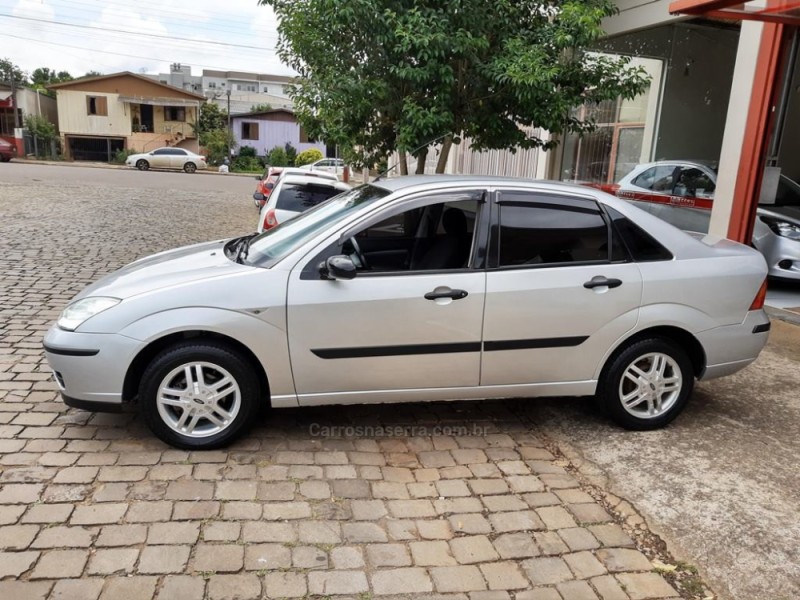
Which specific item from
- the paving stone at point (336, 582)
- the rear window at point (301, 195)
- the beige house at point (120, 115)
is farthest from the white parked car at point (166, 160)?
the paving stone at point (336, 582)

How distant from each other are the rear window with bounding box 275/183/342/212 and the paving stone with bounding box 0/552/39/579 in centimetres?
661

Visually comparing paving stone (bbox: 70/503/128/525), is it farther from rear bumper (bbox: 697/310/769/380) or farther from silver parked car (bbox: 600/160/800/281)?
silver parked car (bbox: 600/160/800/281)

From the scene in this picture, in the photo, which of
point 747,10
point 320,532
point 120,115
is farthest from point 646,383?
point 120,115

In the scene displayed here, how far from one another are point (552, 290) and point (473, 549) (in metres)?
1.67

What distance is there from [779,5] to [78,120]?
51267mm

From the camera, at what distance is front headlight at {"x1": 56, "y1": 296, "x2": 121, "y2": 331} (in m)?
3.82

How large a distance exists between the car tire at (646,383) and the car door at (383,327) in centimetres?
95

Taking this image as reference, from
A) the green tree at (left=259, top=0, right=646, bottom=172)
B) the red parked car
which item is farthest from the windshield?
the red parked car

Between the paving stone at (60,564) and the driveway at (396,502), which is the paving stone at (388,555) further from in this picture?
the paving stone at (60,564)

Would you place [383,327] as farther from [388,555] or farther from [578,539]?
[578,539]

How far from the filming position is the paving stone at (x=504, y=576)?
2.91 m

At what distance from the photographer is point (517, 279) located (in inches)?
160

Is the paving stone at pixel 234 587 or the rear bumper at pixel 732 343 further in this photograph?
the rear bumper at pixel 732 343

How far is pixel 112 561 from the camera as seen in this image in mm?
2912
